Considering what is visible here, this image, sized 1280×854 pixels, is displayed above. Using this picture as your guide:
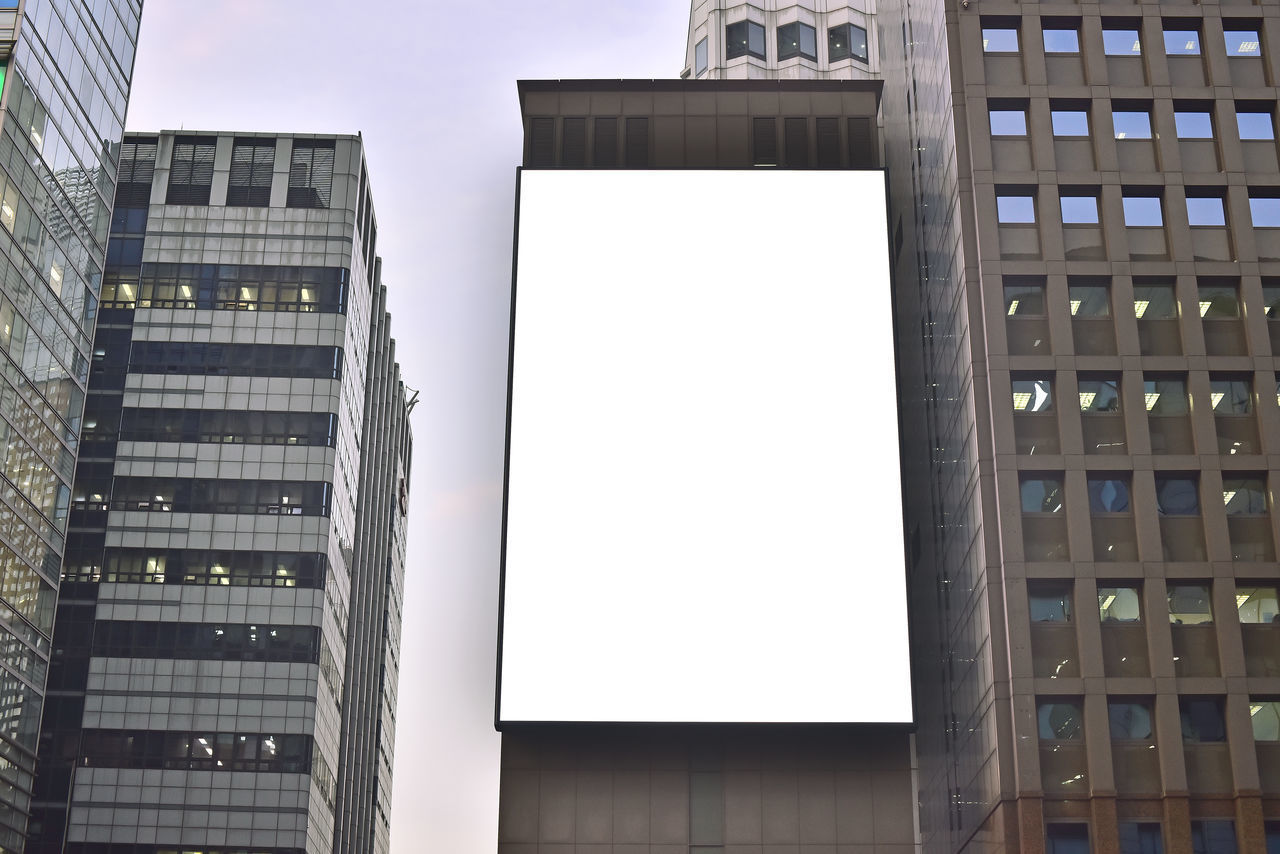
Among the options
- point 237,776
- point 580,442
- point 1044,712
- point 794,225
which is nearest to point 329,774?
point 237,776

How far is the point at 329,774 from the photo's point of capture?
11194cm

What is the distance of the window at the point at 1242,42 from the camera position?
67438mm

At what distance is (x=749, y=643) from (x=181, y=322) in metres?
61.7

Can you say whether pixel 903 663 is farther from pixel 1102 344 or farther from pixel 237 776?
pixel 237 776

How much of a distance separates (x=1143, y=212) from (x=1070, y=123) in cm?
505

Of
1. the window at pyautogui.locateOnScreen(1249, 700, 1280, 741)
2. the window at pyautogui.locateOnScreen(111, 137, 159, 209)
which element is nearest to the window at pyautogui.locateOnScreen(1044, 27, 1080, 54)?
the window at pyautogui.locateOnScreen(1249, 700, 1280, 741)

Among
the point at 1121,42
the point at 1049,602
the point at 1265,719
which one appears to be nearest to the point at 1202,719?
the point at 1265,719

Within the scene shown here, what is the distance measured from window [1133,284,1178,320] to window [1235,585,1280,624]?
11.7 m

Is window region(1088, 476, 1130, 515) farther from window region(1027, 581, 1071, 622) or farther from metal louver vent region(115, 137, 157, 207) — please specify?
metal louver vent region(115, 137, 157, 207)

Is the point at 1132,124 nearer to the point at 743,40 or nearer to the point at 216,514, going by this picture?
the point at 743,40

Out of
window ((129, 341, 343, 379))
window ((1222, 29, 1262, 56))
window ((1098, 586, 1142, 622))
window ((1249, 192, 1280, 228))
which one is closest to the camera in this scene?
window ((1098, 586, 1142, 622))

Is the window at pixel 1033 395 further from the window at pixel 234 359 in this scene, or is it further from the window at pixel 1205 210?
the window at pixel 234 359

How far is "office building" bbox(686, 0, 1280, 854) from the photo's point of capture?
5469 cm

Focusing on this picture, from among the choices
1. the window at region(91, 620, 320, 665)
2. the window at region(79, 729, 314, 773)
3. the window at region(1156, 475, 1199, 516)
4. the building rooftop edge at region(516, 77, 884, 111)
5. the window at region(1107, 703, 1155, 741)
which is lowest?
the window at region(79, 729, 314, 773)
